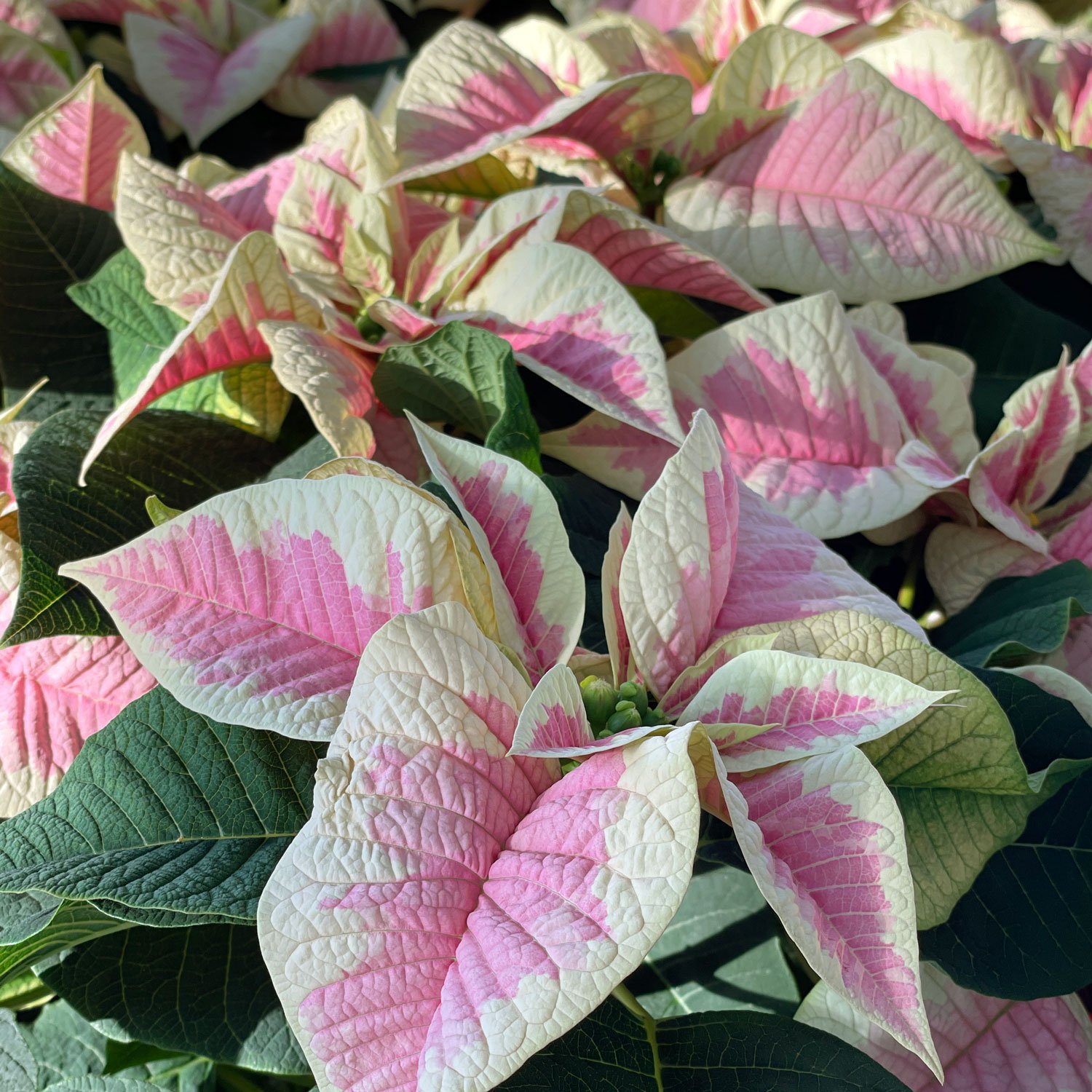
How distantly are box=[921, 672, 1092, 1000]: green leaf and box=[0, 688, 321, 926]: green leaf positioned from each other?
233mm

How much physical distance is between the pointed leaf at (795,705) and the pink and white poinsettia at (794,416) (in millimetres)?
157

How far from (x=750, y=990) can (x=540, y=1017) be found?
241mm

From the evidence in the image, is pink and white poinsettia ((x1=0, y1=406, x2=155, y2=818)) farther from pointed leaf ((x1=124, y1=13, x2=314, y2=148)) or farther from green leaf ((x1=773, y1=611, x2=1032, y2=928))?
pointed leaf ((x1=124, y1=13, x2=314, y2=148))

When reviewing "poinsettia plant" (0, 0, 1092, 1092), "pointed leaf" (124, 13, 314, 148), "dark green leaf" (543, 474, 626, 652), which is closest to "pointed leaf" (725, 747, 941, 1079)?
"poinsettia plant" (0, 0, 1092, 1092)

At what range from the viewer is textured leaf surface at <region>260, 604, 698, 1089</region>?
0.88 ft

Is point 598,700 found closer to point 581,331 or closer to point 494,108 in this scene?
point 581,331

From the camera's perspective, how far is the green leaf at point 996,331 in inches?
24.8

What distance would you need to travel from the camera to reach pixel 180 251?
1.65ft

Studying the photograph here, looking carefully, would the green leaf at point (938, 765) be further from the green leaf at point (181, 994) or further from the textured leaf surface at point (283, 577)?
the green leaf at point (181, 994)

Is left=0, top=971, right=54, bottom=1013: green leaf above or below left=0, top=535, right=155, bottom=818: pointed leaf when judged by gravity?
below

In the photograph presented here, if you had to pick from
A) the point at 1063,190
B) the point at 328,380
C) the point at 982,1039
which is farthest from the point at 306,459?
the point at 1063,190

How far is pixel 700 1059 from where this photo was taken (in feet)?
1.30

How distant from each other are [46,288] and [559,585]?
→ 1.25ft

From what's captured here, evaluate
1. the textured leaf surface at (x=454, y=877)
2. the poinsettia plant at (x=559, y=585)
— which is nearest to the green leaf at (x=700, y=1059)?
the poinsettia plant at (x=559, y=585)
